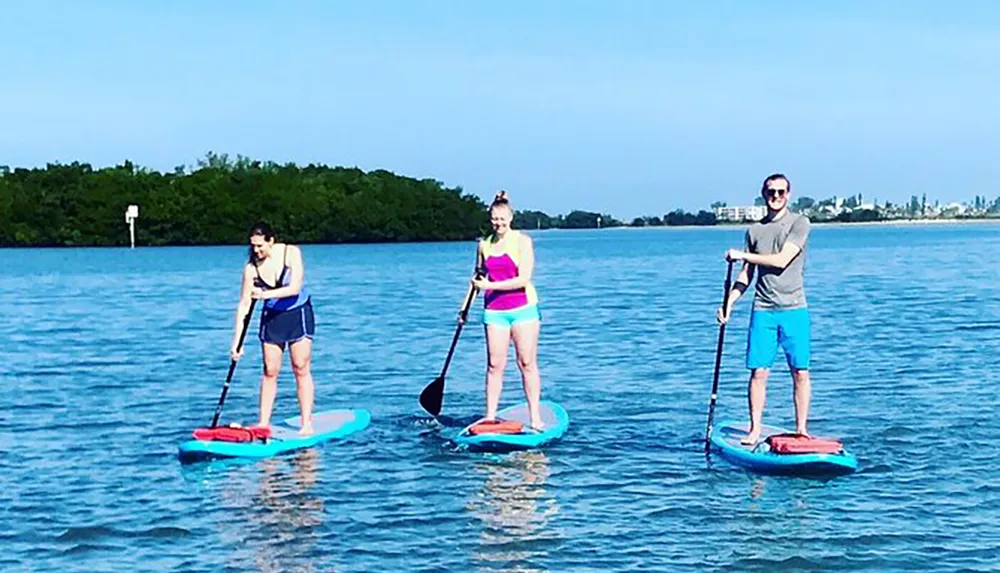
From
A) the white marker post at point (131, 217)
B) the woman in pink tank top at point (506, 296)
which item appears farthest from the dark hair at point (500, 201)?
the white marker post at point (131, 217)

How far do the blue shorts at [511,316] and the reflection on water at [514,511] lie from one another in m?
1.15

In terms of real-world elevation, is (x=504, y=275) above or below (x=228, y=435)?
above

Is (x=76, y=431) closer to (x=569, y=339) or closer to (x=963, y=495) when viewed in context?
(x=963, y=495)

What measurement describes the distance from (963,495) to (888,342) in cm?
1201

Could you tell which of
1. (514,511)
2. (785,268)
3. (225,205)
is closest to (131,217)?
(225,205)

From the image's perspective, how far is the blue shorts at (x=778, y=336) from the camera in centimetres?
1175

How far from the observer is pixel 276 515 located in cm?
1084

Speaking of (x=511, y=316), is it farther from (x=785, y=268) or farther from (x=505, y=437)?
(x=785, y=268)

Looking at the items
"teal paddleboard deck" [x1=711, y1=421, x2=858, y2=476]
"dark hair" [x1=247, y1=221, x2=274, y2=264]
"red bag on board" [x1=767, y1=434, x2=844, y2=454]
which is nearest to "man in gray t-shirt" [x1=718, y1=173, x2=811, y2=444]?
"red bag on board" [x1=767, y1=434, x2=844, y2=454]

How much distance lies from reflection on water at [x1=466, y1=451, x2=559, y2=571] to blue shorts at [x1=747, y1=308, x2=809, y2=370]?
1.96 metres

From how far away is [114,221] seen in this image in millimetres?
109375

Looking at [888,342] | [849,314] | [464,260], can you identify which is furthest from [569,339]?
[464,260]

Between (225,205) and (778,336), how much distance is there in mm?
104347

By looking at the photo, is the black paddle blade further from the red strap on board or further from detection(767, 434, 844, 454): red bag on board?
detection(767, 434, 844, 454): red bag on board
